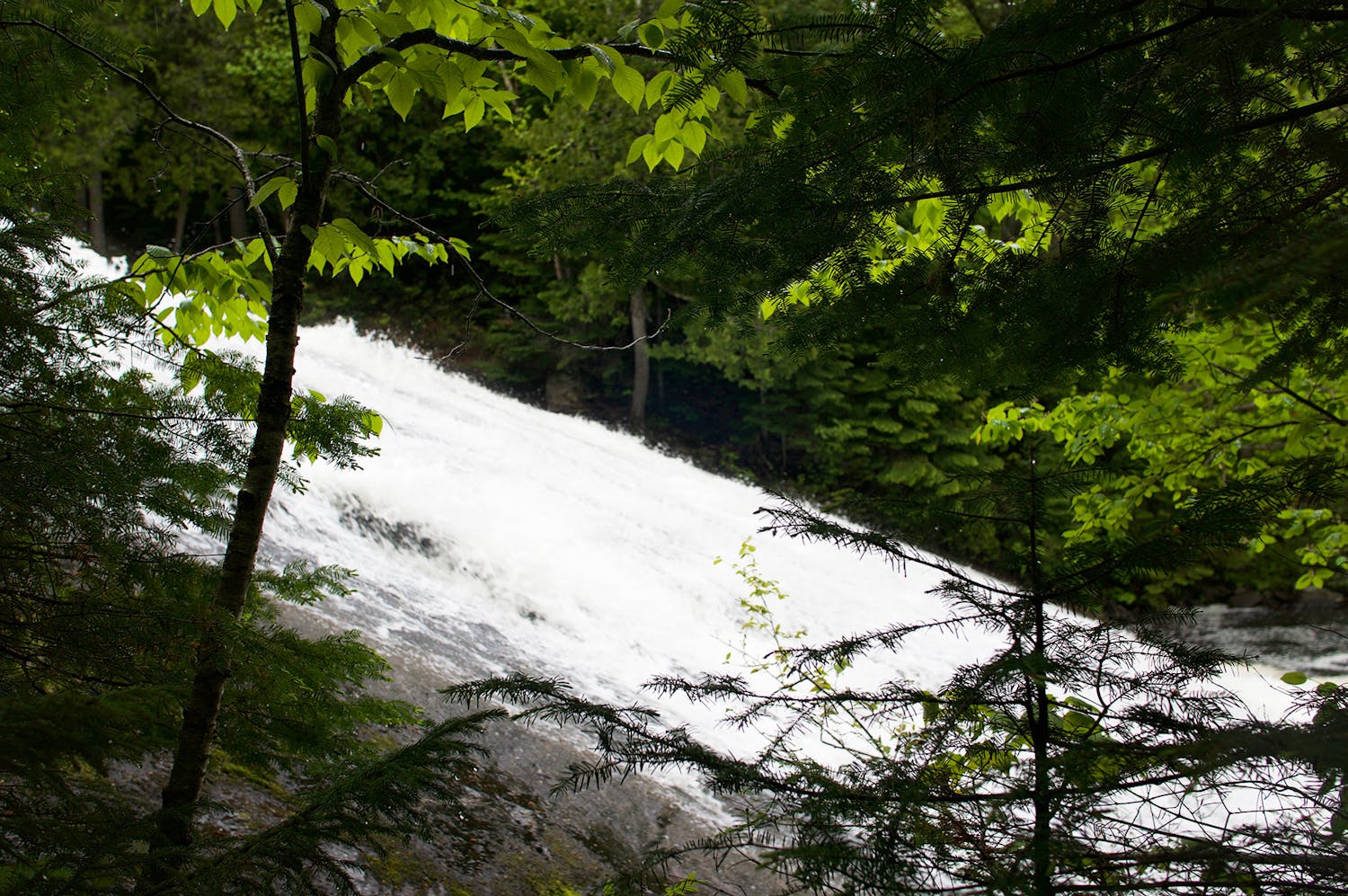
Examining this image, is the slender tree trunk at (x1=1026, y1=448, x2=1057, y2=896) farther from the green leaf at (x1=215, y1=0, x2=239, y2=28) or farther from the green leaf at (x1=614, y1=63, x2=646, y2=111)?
the green leaf at (x1=215, y1=0, x2=239, y2=28)

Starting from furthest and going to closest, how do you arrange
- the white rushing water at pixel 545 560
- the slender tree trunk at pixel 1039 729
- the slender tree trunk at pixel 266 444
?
the white rushing water at pixel 545 560, the slender tree trunk at pixel 266 444, the slender tree trunk at pixel 1039 729

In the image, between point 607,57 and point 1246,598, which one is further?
point 1246,598

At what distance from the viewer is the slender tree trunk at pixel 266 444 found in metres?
2.21

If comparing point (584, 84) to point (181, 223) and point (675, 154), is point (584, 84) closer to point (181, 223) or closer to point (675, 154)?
point (675, 154)

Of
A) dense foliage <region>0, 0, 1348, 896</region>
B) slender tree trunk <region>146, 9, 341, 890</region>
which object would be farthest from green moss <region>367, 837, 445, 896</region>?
slender tree trunk <region>146, 9, 341, 890</region>

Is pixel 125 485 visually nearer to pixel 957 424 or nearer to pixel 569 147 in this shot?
pixel 569 147

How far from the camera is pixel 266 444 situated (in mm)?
2312

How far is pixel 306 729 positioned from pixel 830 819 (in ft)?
4.95

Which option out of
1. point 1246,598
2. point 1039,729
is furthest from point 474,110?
point 1246,598

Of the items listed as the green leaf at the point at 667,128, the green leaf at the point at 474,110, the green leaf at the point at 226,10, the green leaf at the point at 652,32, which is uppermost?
the green leaf at the point at 652,32

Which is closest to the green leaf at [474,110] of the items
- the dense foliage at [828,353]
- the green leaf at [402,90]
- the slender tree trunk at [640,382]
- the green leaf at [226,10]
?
the dense foliage at [828,353]

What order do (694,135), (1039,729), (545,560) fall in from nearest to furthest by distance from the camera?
(1039,729)
(694,135)
(545,560)

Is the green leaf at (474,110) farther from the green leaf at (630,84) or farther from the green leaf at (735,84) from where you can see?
the green leaf at (735,84)

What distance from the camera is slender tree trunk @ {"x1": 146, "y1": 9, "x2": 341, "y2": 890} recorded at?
7.25ft
